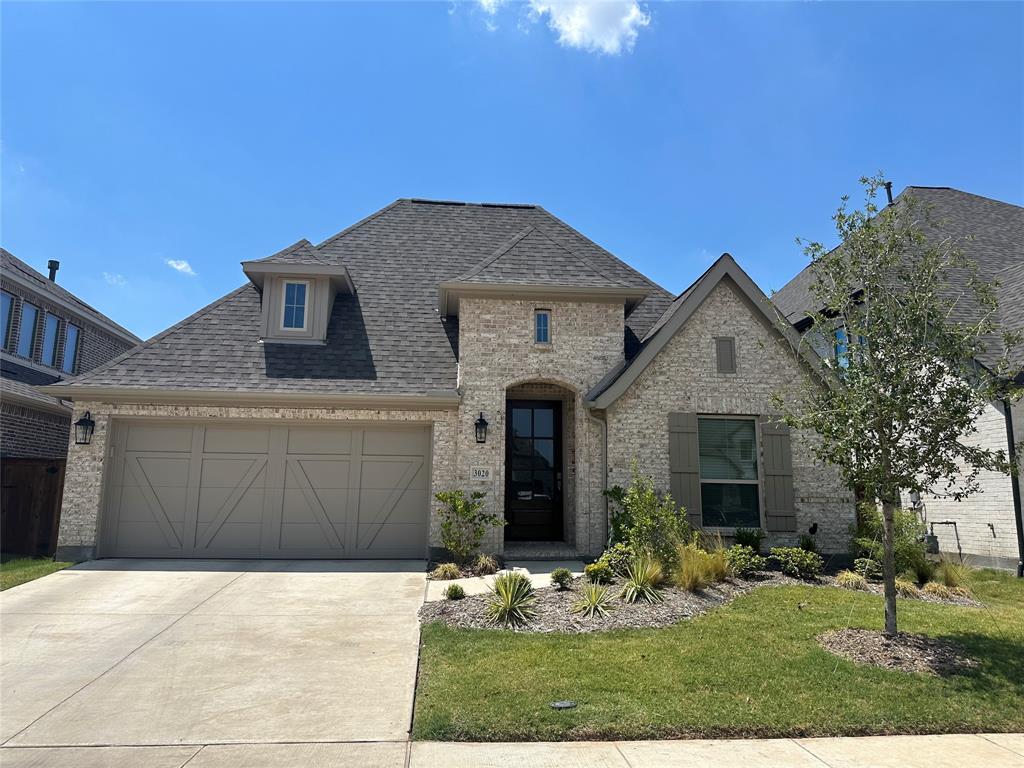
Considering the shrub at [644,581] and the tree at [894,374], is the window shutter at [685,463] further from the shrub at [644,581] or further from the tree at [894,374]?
the tree at [894,374]

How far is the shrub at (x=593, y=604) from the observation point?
7155 millimetres

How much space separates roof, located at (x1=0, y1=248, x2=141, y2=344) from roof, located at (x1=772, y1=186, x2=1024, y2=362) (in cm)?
1868

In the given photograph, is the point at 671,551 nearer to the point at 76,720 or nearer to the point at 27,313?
the point at 76,720

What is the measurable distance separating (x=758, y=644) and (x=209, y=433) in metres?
9.74

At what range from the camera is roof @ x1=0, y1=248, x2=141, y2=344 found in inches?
585

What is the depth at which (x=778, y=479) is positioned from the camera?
1088cm

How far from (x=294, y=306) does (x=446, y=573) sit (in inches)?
251

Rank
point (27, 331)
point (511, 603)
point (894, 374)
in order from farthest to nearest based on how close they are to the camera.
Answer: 1. point (27, 331)
2. point (511, 603)
3. point (894, 374)

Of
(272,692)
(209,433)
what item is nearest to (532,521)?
(209,433)

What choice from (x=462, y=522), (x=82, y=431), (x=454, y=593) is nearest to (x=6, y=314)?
(x=82, y=431)

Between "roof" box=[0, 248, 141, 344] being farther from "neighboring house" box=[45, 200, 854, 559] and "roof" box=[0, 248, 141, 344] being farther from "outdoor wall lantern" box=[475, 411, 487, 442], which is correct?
"outdoor wall lantern" box=[475, 411, 487, 442]

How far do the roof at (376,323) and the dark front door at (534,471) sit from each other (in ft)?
6.99

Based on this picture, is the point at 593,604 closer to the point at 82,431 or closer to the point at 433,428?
the point at 433,428

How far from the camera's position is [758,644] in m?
6.06
